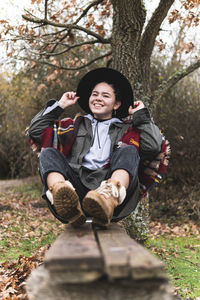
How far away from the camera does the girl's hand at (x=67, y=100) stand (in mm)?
3432

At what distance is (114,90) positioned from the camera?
3637mm

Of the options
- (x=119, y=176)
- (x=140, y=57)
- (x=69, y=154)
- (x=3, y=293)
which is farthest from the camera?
(x=140, y=57)

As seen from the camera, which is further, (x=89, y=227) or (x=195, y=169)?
(x=195, y=169)

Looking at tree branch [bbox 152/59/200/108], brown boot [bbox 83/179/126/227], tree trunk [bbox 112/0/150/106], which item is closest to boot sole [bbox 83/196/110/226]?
brown boot [bbox 83/179/126/227]

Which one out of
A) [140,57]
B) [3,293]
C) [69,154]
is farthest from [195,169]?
[3,293]

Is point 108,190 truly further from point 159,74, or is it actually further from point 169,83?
point 159,74

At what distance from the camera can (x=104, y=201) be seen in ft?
6.54

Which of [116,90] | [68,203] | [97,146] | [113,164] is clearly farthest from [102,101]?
[68,203]

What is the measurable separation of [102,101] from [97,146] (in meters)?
0.57

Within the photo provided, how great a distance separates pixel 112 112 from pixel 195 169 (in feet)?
17.7

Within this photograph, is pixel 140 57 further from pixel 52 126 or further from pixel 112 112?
pixel 52 126

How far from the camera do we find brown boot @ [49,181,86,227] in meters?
1.99

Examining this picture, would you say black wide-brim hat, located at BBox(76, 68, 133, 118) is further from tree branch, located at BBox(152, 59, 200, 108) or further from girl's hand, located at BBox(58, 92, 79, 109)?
tree branch, located at BBox(152, 59, 200, 108)

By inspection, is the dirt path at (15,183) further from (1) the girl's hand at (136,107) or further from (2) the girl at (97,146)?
(1) the girl's hand at (136,107)
